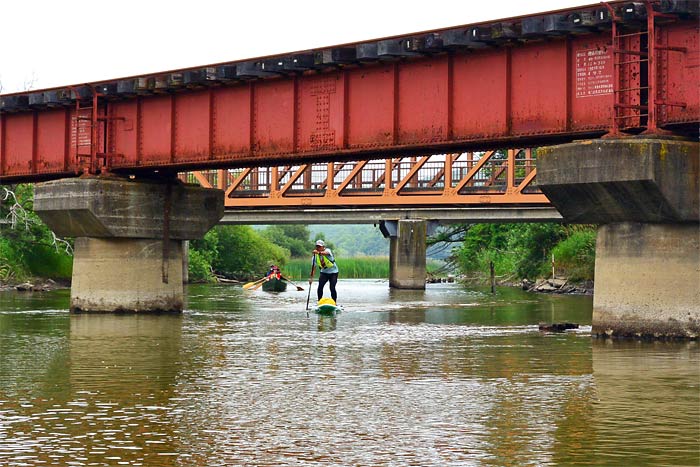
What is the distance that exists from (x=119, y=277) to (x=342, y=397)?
75.3 ft

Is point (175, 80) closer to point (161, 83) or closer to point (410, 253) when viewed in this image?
point (161, 83)

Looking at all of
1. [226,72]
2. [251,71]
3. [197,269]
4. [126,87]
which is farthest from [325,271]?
[197,269]

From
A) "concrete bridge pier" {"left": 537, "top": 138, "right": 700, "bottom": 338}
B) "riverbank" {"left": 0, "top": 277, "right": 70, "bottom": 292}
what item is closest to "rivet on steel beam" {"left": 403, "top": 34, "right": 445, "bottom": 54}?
"concrete bridge pier" {"left": 537, "top": 138, "right": 700, "bottom": 338}

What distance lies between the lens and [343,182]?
73.3 metres

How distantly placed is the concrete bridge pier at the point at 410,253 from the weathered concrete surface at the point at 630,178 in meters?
44.9

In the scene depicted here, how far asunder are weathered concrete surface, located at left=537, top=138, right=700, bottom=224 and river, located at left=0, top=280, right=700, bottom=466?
2.95 m

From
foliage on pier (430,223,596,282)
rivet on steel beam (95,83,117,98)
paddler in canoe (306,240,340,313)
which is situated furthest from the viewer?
foliage on pier (430,223,596,282)

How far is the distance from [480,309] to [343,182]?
28.4 m

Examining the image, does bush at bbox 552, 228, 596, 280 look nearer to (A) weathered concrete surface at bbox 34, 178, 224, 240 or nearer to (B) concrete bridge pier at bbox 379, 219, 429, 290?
(B) concrete bridge pier at bbox 379, 219, 429, 290

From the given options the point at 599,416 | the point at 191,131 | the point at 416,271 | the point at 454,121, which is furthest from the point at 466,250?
the point at 599,416

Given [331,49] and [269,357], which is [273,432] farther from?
[331,49]

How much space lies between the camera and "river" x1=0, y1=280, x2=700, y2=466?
14.3 metres

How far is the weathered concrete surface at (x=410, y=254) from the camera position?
73.3 metres

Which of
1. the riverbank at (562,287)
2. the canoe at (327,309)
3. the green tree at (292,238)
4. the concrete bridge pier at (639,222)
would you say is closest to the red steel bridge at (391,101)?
the concrete bridge pier at (639,222)
